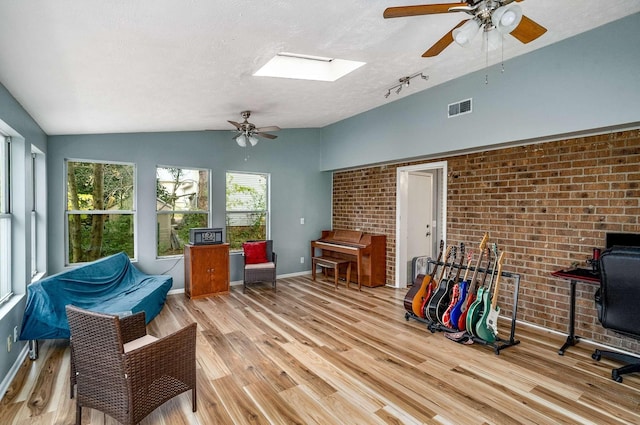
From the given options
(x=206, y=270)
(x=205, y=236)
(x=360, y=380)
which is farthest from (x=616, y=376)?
(x=205, y=236)

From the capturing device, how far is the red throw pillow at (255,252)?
5.43 m

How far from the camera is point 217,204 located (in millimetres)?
5582

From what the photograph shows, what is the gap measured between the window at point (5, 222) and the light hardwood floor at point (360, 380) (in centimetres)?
72

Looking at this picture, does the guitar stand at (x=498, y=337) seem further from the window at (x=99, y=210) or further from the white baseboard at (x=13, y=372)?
the window at (x=99, y=210)

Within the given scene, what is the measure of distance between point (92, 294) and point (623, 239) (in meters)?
5.41

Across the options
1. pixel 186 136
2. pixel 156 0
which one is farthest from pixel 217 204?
pixel 156 0

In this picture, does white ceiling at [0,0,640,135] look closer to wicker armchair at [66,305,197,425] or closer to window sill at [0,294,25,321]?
wicker armchair at [66,305,197,425]

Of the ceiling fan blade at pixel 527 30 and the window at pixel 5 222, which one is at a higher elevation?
the ceiling fan blade at pixel 527 30

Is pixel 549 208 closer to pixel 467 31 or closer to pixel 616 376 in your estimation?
pixel 616 376

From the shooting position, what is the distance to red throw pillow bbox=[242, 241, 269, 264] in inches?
214

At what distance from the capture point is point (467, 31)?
1852 millimetres

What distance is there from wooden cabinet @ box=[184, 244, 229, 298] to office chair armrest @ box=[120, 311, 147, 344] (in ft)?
8.03

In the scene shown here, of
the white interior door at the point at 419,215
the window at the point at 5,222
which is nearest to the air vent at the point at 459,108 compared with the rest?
the white interior door at the point at 419,215

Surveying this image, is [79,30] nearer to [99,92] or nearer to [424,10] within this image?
→ [99,92]
